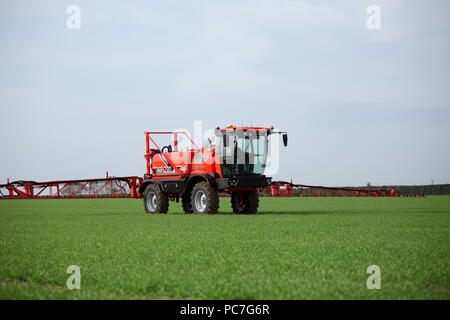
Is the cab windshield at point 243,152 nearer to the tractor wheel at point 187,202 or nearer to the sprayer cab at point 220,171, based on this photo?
the sprayer cab at point 220,171

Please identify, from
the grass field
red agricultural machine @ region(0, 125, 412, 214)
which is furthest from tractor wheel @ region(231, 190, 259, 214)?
the grass field

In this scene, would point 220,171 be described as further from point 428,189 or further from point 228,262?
point 428,189

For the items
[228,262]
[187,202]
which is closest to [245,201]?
[187,202]

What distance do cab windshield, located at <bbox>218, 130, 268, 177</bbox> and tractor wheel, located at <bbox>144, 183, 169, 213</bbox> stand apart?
10.6ft

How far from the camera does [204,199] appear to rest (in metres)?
19.8

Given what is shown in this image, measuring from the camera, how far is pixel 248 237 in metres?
11.1

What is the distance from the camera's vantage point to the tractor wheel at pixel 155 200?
70.6 feet

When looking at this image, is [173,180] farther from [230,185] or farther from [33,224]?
[33,224]

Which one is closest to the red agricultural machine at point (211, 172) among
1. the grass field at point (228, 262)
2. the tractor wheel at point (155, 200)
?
the tractor wheel at point (155, 200)

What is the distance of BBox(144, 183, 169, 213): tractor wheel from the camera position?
847 inches

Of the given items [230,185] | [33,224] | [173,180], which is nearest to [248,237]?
[33,224]

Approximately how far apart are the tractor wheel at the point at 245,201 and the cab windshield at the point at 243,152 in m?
0.88

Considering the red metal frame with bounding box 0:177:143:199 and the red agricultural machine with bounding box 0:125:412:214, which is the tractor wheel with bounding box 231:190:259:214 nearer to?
the red agricultural machine with bounding box 0:125:412:214

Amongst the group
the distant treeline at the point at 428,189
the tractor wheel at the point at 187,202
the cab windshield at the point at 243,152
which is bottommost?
the distant treeline at the point at 428,189
